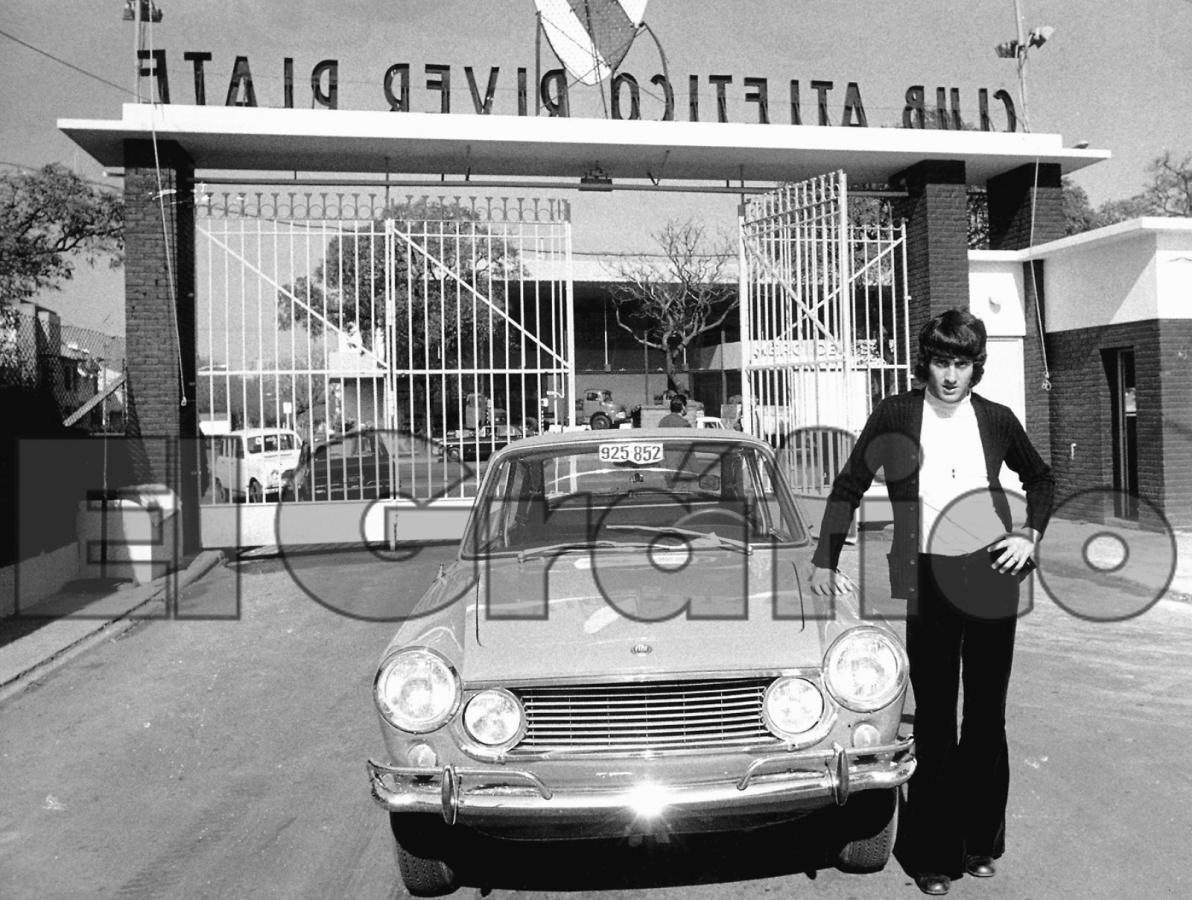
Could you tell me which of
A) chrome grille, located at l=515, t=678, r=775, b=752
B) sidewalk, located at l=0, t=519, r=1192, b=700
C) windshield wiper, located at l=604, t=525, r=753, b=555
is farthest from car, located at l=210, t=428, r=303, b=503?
chrome grille, located at l=515, t=678, r=775, b=752

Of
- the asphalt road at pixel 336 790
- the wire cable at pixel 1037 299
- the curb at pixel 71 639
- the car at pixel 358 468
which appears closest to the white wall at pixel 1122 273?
the wire cable at pixel 1037 299

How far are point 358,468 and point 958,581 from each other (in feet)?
30.6

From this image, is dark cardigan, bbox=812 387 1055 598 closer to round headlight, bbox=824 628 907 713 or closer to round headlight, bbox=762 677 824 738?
round headlight, bbox=824 628 907 713

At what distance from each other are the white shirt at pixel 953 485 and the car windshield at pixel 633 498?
36.9 inches

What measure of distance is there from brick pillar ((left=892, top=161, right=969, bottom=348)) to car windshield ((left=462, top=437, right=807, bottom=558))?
7.96m

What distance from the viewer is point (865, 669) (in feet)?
10.9

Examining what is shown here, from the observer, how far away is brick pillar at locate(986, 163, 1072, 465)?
1286 cm

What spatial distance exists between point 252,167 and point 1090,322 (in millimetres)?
9585

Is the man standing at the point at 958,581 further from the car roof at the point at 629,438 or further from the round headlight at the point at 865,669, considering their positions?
the car roof at the point at 629,438

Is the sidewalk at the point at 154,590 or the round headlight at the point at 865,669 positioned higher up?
the round headlight at the point at 865,669

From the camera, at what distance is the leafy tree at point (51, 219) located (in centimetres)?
2373

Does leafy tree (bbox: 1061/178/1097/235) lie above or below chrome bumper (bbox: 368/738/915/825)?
above

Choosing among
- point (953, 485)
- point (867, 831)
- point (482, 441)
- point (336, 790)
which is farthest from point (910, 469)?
point (482, 441)

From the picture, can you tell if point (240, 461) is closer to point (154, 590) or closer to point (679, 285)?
point (154, 590)
